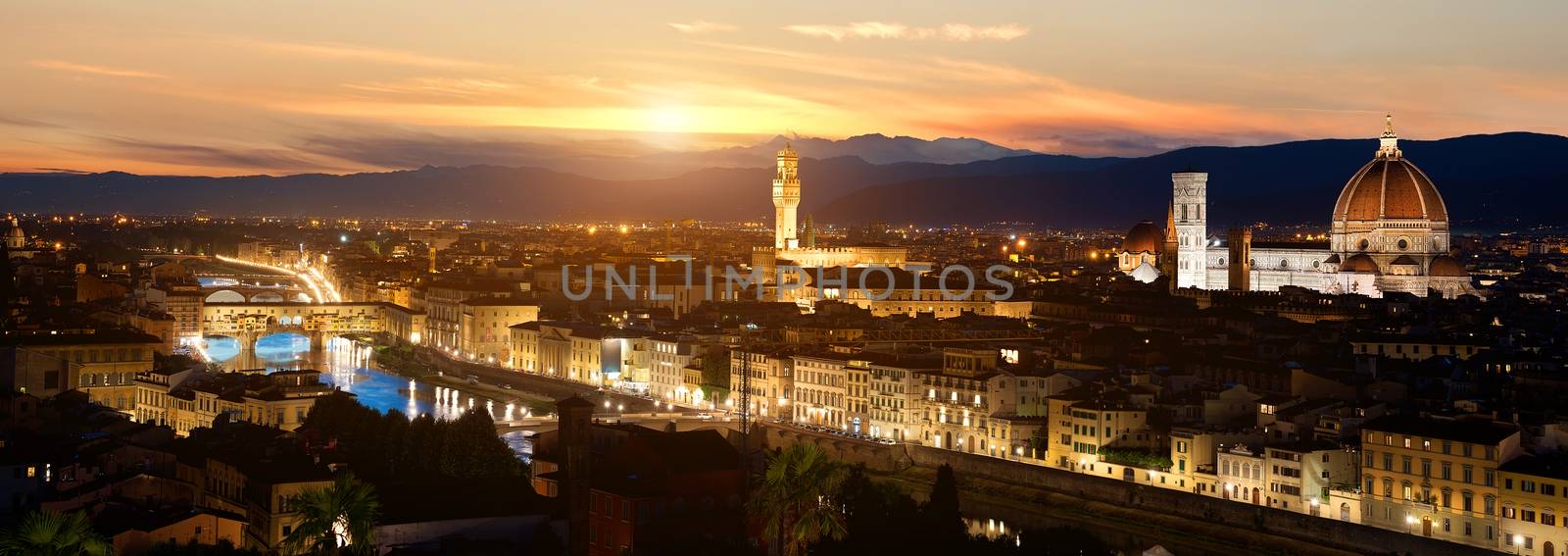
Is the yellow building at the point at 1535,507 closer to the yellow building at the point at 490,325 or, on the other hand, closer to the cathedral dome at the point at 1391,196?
the yellow building at the point at 490,325

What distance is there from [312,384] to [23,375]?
525cm

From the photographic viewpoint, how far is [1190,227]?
6688cm

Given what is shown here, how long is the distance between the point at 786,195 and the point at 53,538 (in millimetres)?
58733

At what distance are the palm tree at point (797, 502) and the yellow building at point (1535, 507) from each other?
333 inches

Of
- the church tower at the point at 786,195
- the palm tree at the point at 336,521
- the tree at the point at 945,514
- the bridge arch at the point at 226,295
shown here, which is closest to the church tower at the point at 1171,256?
the church tower at the point at 786,195

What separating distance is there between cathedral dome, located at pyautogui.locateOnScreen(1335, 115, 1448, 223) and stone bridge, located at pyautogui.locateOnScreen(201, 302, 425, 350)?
32.2 m

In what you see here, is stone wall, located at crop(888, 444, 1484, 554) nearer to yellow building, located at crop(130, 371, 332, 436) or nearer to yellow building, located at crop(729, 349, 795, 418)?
yellow building, located at crop(729, 349, 795, 418)

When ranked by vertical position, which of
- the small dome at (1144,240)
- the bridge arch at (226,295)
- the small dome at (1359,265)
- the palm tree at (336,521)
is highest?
the small dome at (1144,240)

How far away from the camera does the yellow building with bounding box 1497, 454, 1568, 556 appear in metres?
22.7

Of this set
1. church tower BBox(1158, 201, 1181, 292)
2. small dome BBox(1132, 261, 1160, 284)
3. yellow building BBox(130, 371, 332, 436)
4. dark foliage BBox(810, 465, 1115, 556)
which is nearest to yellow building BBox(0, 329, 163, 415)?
yellow building BBox(130, 371, 332, 436)

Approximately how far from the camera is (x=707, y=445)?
23.5 metres

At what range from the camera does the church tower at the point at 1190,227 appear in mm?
66438

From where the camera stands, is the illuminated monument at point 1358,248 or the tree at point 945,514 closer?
the tree at point 945,514

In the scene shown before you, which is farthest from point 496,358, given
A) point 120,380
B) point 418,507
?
point 418,507
